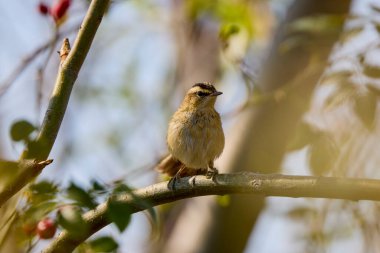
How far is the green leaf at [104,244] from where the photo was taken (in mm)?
2607

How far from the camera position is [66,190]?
243cm

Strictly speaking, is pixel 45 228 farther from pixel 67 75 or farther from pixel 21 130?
pixel 21 130

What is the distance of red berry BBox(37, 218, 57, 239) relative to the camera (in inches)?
125

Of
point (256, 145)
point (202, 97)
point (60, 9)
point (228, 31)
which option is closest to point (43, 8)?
point (60, 9)

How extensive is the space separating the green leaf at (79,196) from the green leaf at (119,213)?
76mm

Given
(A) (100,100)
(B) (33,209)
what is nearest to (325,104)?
(B) (33,209)

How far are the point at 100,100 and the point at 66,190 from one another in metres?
7.84

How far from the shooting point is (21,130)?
246cm

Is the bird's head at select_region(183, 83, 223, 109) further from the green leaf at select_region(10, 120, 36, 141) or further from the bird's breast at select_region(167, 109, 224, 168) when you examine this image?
the green leaf at select_region(10, 120, 36, 141)

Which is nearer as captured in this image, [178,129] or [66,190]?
[66,190]

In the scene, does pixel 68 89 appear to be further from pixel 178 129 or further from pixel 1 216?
pixel 178 129

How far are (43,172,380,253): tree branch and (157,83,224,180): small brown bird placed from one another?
1.95m

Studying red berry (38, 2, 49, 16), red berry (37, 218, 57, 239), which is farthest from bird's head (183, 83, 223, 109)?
red berry (37, 218, 57, 239)

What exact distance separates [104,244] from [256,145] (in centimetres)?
349
